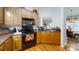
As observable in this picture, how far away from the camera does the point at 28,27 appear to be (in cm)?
215

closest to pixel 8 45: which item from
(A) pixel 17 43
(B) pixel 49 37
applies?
(A) pixel 17 43

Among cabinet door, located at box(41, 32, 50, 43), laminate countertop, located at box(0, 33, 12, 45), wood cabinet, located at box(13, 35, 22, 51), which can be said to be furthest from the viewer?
→ cabinet door, located at box(41, 32, 50, 43)

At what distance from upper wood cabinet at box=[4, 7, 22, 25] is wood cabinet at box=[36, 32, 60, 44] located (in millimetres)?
475

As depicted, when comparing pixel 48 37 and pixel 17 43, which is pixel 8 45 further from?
pixel 48 37

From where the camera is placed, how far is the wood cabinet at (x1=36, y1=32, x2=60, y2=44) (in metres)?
2.13

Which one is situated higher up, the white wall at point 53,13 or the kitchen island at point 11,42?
the white wall at point 53,13

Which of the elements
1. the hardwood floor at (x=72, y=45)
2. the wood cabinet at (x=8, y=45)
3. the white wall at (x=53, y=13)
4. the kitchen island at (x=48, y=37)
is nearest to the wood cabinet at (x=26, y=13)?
the white wall at (x=53, y=13)

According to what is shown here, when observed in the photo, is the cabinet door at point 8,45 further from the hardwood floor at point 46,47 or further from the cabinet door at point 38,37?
the cabinet door at point 38,37

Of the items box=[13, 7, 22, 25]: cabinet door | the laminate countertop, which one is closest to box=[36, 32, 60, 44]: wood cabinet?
box=[13, 7, 22, 25]: cabinet door

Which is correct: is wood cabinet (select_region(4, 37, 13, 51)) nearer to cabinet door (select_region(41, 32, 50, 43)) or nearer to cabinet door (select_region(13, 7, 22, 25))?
cabinet door (select_region(13, 7, 22, 25))

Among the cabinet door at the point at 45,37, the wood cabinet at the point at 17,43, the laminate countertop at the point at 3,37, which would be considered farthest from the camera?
the cabinet door at the point at 45,37

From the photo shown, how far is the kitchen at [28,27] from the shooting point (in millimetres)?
1971
